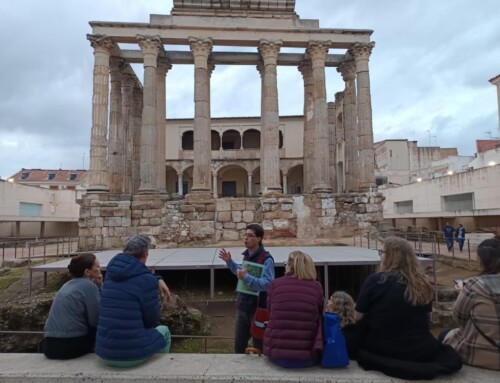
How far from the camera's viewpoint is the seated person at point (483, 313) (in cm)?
294

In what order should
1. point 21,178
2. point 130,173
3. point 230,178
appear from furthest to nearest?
point 21,178, point 230,178, point 130,173

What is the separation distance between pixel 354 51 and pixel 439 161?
25670mm

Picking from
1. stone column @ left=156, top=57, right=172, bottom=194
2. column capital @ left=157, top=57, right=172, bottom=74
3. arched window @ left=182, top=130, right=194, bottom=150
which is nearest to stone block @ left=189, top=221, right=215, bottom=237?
stone column @ left=156, top=57, right=172, bottom=194

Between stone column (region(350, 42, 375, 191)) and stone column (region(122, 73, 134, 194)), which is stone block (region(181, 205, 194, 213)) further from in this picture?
stone column (region(350, 42, 375, 191))

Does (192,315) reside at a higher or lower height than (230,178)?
lower

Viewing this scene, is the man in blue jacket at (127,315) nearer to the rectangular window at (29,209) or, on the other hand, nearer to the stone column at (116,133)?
the stone column at (116,133)

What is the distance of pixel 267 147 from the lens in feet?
55.3

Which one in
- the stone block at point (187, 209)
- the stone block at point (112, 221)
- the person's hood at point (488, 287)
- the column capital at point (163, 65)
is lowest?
the person's hood at point (488, 287)

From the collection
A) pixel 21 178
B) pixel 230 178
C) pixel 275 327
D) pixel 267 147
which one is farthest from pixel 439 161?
pixel 21 178

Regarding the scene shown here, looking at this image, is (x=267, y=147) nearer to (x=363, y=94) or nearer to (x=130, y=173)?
(x=363, y=94)

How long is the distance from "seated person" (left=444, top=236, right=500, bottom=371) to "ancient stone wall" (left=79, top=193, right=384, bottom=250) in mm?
12729

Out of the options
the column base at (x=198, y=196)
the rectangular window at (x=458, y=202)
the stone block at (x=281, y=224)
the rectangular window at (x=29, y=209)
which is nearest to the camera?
the stone block at (x=281, y=224)

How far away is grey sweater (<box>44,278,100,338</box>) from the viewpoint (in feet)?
11.0

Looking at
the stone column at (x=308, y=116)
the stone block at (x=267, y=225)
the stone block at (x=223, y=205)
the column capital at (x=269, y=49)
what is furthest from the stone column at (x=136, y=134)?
the stone column at (x=308, y=116)
